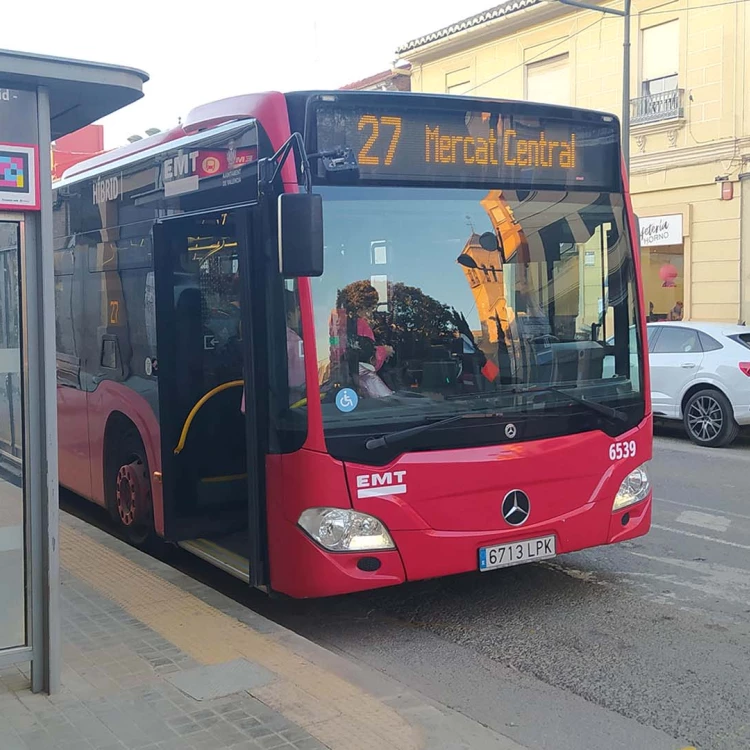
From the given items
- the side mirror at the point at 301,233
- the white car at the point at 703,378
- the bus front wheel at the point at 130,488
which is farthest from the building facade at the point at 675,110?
the side mirror at the point at 301,233

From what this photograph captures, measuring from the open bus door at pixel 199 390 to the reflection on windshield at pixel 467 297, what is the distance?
1.18 m

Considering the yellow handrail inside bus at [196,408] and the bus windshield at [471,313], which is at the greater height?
the bus windshield at [471,313]

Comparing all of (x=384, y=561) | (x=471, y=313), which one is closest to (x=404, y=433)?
(x=384, y=561)

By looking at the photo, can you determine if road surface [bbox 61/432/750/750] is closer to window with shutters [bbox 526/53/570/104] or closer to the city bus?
the city bus

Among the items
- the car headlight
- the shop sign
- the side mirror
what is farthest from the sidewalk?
the shop sign

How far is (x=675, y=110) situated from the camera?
20.2m

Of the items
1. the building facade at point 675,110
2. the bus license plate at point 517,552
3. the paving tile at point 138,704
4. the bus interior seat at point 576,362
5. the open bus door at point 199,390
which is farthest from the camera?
the building facade at point 675,110

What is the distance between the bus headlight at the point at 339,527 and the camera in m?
5.13

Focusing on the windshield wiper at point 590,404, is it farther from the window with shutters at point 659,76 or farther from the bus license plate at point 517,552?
the window with shutters at point 659,76

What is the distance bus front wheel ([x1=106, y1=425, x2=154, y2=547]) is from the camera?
6895 mm

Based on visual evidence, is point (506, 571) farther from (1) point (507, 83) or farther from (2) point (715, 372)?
(1) point (507, 83)

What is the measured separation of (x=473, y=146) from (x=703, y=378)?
787 centimetres

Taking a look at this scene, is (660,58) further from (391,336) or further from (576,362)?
(391,336)

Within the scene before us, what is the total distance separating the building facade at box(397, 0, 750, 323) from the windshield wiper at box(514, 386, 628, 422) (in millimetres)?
14596
